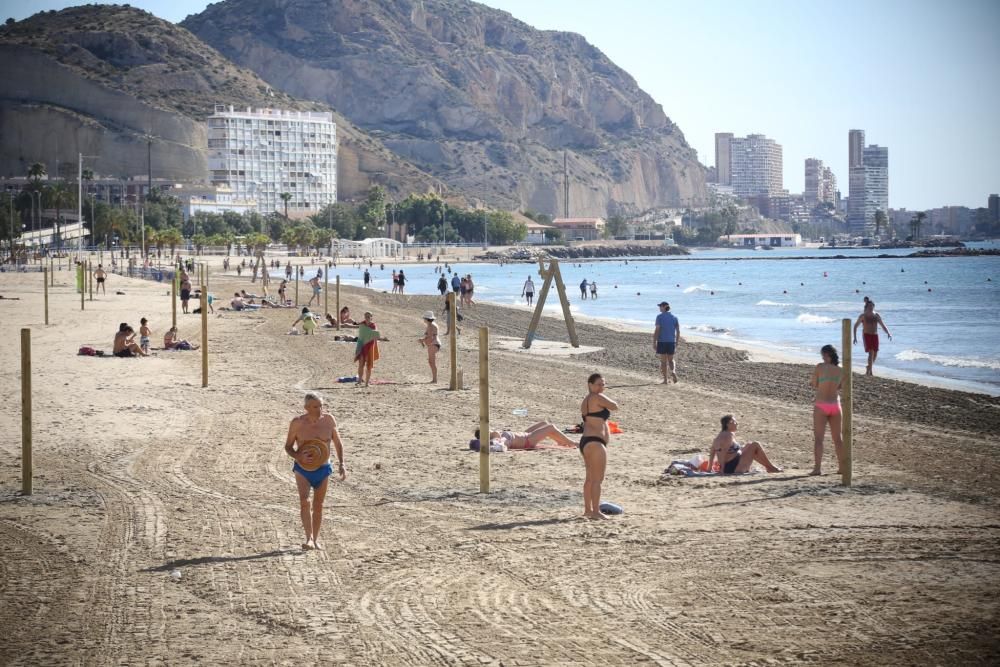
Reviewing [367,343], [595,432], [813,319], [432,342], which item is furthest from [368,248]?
[595,432]

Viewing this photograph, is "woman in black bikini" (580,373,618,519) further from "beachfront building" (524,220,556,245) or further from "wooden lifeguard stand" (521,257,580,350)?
"beachfront building" (524,220,556,245)

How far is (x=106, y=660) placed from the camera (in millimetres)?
5918

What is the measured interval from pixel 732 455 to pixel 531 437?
90.7 inches

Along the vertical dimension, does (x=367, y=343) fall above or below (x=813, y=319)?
above

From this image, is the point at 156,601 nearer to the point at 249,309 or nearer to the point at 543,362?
the point at 543,362

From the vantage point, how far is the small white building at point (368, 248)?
127 metres

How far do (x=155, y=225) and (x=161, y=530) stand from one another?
393ft

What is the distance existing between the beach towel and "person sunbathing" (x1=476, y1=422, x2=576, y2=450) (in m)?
5.43

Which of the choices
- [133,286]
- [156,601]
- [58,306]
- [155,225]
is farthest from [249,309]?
[155,225]

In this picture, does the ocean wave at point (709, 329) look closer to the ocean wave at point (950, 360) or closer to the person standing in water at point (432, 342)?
the ocean wave at point (950, 360)

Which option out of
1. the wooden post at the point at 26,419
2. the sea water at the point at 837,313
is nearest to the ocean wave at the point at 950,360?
the sea water at the point at 837,313

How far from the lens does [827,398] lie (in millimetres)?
10883

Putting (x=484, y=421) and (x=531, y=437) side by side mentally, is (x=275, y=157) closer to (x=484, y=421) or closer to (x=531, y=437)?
(x=531, y=437)

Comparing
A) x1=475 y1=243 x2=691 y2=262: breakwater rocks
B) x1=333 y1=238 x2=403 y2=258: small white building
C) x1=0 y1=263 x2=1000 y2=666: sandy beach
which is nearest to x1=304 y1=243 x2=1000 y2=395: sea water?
x1=0 y1=263 x2=1000 y2=666: sandy beach
